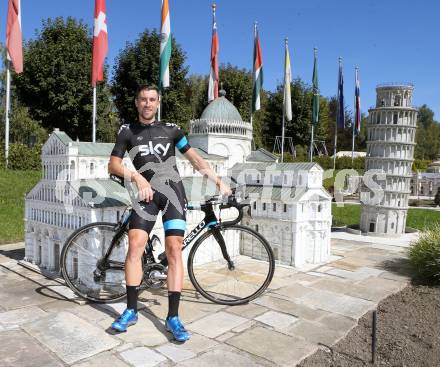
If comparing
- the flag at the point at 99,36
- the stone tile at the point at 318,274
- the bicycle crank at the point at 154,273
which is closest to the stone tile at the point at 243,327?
the bicycle crank at the point at 154,273

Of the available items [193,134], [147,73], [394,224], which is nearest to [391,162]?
[394,224]

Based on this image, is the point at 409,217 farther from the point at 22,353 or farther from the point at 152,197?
the point at 22,353

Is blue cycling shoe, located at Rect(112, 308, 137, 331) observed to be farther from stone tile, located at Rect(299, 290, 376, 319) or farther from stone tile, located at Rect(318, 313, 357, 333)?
stone tile, located at Rect(299, 290, 376, 319)

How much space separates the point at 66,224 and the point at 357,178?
148 ft

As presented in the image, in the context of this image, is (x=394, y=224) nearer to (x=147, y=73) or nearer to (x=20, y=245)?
(x=20, y=245)

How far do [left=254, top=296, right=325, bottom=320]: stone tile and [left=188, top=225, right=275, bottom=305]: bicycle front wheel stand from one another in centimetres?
48

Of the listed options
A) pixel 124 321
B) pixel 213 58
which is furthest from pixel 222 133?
pixel 124 321

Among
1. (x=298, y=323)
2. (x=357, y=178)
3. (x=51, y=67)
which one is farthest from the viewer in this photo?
(x=357, y=178)

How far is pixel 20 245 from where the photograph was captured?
17719 mm

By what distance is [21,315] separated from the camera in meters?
8.97

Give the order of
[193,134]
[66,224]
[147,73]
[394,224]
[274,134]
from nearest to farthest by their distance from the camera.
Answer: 1. [66,224]
2. [193,134]
3. [394,224]
4. [147,73]
5. [274,134]

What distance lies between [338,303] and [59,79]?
34.2 metres

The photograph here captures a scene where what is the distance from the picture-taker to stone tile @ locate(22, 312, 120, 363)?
702 cm

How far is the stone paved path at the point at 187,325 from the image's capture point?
6.95 m
